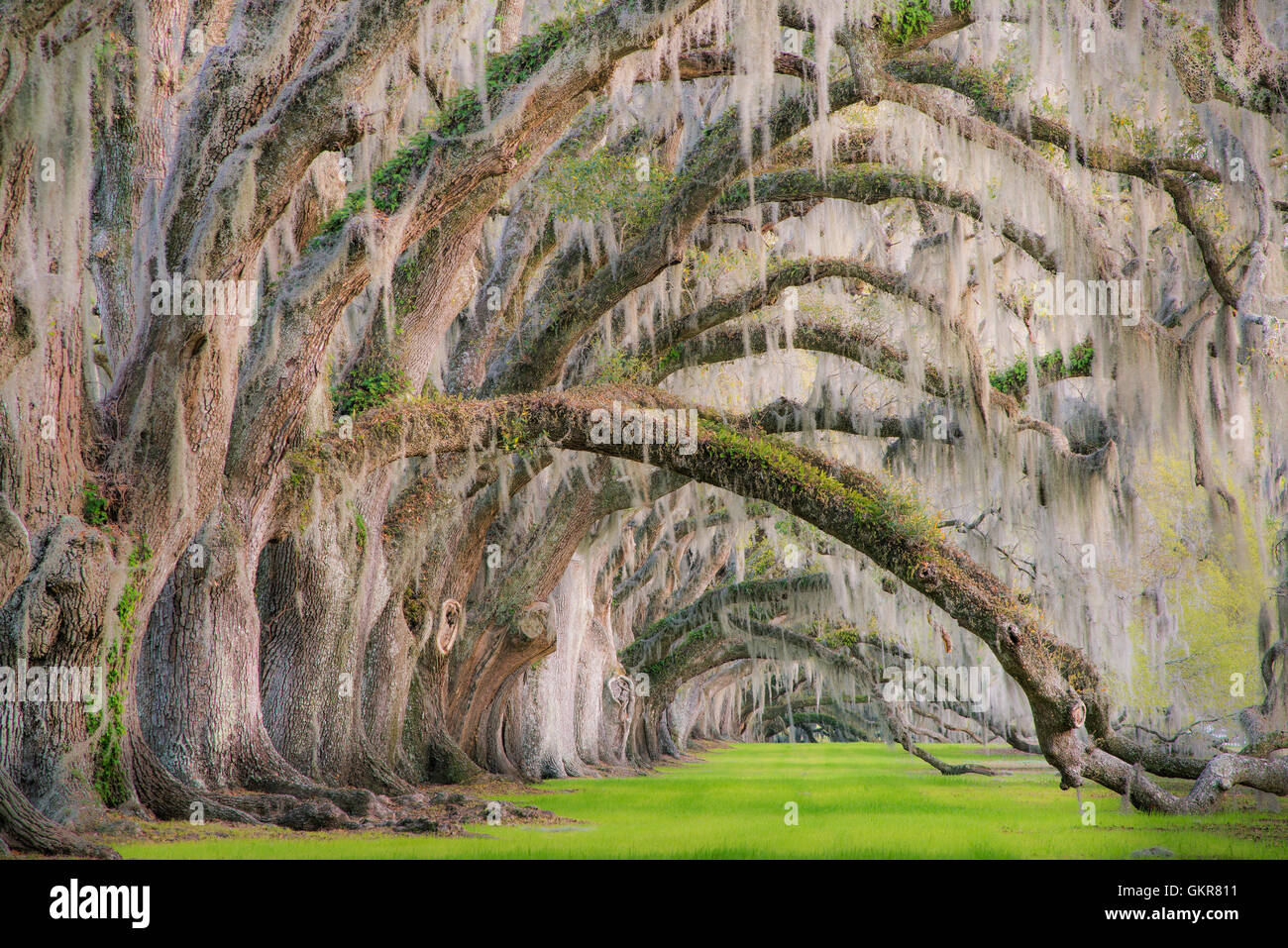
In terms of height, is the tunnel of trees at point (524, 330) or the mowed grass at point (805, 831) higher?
the tunnel of trees at point (524, 330)

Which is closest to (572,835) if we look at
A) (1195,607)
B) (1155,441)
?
(1155,441)

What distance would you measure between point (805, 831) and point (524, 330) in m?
5.24

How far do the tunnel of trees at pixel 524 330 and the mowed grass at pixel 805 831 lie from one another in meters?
0.62

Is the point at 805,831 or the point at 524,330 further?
the point at 524,330

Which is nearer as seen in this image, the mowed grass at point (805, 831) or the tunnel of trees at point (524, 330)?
the tunnel of trees at point (524, 330)

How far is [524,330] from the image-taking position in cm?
1095

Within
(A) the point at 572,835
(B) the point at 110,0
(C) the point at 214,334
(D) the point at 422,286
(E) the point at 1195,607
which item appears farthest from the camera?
(E) the point at 1195,607

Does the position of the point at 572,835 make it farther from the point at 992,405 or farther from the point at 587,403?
the point at 992,405

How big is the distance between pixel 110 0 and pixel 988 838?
791cm

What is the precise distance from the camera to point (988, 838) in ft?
28.2

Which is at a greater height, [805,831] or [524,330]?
[524,330]

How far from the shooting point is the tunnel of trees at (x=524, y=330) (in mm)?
6637

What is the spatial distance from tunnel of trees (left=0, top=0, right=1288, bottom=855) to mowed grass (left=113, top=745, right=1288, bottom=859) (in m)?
0.62

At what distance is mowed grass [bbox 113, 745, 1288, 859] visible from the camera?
22.8ft
